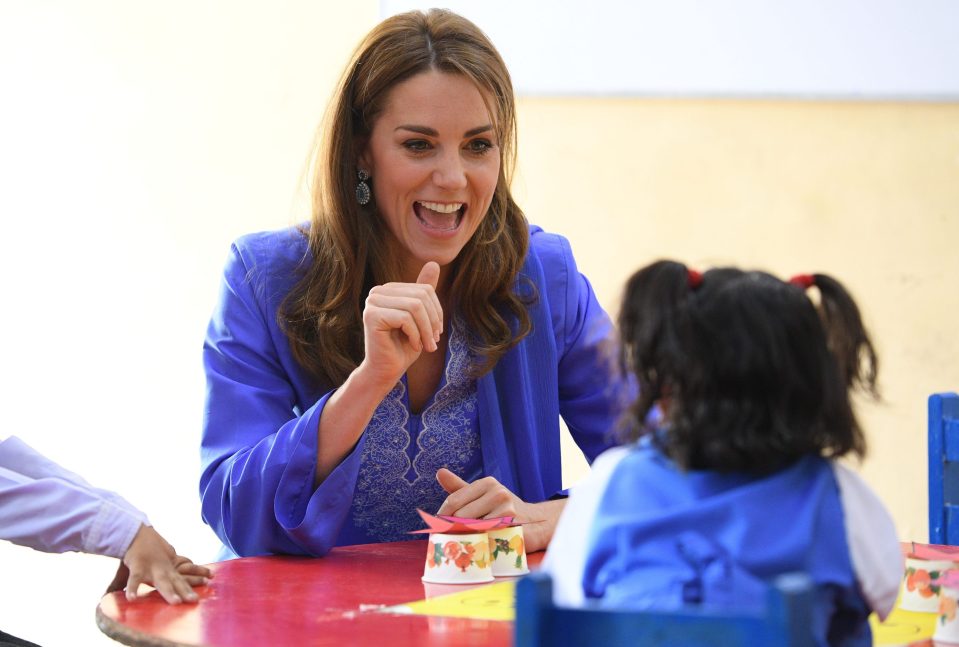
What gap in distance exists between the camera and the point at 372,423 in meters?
1.99

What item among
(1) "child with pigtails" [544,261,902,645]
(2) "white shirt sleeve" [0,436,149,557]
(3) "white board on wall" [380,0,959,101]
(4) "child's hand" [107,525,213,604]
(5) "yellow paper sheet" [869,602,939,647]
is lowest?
(5) "yellow paper sheet" [869,602,939,647]

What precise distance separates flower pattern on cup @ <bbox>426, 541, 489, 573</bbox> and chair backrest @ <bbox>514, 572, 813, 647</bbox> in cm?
66

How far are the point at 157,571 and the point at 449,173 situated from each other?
84 cm

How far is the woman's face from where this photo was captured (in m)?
2.00

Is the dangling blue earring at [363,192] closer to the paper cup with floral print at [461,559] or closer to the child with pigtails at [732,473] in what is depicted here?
the paper cup with floral print at [461,559]

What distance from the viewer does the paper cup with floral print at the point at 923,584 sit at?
1.35 metres

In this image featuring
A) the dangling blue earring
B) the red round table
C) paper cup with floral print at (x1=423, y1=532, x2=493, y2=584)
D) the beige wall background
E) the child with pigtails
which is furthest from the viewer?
the beige wall background

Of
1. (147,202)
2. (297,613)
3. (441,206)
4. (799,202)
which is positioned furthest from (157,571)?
(147,202)

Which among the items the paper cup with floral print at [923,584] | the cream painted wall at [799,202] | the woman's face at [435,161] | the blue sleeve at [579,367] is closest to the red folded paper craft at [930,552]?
the paper cup with floral print at [923,584]

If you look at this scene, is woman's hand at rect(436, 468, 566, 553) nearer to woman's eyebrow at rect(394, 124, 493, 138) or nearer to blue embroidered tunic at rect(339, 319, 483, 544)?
blue embroidered tunic at rect(339, 319, 483, 544)

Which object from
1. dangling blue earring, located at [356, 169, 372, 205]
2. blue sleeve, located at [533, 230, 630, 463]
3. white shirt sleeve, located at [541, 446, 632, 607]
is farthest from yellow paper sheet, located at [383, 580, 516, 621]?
dangling blue earring, located at [356, 169, 372, 205]

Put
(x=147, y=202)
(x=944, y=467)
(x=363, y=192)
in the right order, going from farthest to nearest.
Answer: (x=147, y=202) < (x=363, y=192) < (x=944, y=467)

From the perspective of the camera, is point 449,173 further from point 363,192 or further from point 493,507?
point 493,507

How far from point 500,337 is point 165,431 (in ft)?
7.78
